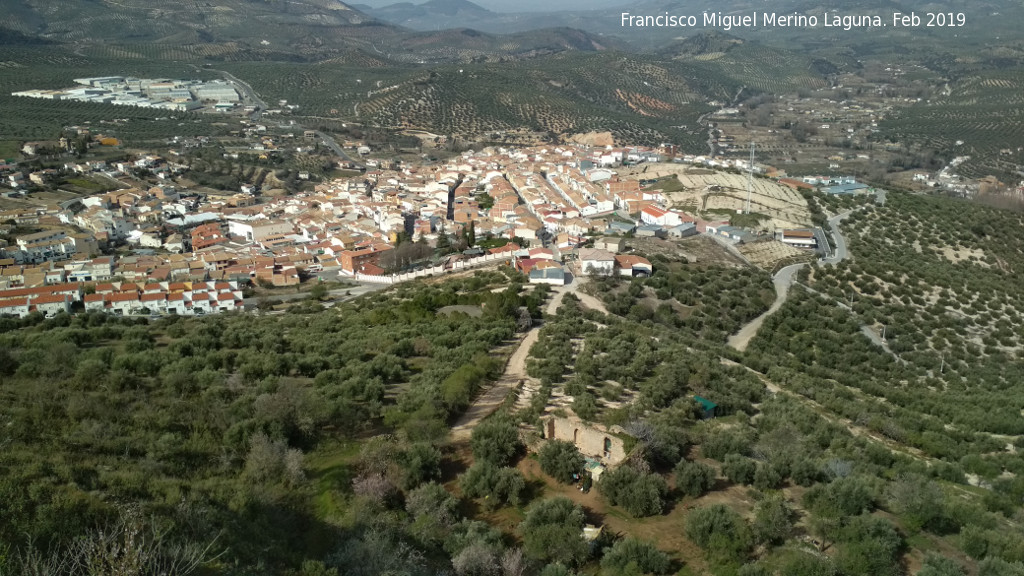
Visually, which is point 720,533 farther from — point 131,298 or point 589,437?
point 131,298

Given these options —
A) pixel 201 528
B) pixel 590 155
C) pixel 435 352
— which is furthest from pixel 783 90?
pixel 201 528

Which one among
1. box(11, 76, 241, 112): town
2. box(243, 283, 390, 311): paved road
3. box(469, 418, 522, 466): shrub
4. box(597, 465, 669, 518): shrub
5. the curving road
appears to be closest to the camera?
box(597, 465, 669, 518): shrub

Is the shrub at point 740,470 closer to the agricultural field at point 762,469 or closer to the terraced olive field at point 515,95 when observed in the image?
the agricultural field at point 762,469

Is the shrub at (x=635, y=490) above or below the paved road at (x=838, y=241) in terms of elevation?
above

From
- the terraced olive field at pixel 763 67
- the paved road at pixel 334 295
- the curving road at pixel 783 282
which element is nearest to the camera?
the curving road at pixel 783 282

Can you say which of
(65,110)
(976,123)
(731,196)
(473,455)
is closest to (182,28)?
(65,110)

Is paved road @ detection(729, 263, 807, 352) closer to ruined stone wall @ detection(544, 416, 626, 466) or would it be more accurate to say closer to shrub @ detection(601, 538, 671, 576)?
ruined stone wall @ detection(544, 416, 626, 466)

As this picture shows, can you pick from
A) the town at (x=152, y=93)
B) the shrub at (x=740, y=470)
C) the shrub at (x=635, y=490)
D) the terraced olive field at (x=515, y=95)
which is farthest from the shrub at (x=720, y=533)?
the town at (x=152, y=93)

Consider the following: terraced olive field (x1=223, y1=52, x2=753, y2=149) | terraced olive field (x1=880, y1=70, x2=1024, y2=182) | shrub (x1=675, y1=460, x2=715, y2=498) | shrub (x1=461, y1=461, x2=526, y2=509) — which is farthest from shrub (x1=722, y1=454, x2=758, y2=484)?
terraced olive field (x1=223, y1=52, x2=753, y2=149)

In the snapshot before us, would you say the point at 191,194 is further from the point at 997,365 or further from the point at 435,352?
the point at 997,365
